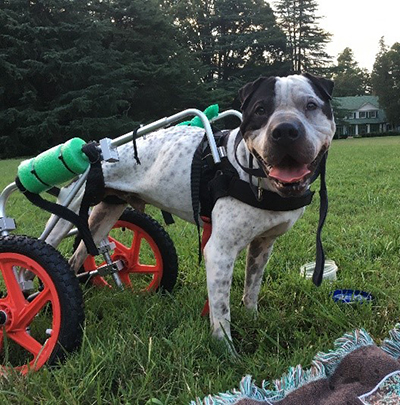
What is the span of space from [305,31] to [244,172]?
4670cm

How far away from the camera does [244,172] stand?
7.19 feet

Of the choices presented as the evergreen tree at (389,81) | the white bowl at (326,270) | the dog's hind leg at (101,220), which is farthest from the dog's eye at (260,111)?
the evergreen tree at (389,81)

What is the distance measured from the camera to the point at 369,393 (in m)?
1.51

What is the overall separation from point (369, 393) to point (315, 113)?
1.14m

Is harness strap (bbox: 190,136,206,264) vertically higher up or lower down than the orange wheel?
higher up

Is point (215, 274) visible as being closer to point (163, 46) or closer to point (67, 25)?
point (67, 25)

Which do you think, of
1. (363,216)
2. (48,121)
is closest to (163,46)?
(48,121)

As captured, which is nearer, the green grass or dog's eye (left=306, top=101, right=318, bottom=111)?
the green grass

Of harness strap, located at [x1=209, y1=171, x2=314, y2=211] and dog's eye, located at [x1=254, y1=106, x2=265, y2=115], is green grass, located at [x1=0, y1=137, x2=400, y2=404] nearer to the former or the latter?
harness strap, located at [x1=209, y1=171, x2=314, y2=211]

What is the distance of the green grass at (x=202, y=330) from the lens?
1782 mm

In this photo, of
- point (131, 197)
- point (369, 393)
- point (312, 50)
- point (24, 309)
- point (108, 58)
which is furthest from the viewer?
point (312, 50)

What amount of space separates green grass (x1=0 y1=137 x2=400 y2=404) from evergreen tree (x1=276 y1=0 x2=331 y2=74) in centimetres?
4312

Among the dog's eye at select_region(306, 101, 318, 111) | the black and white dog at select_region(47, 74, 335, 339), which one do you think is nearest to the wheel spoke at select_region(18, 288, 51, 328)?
the black and white dog at select_region(47, 74, 335, 339)

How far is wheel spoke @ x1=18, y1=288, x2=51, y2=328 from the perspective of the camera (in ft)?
6.85
